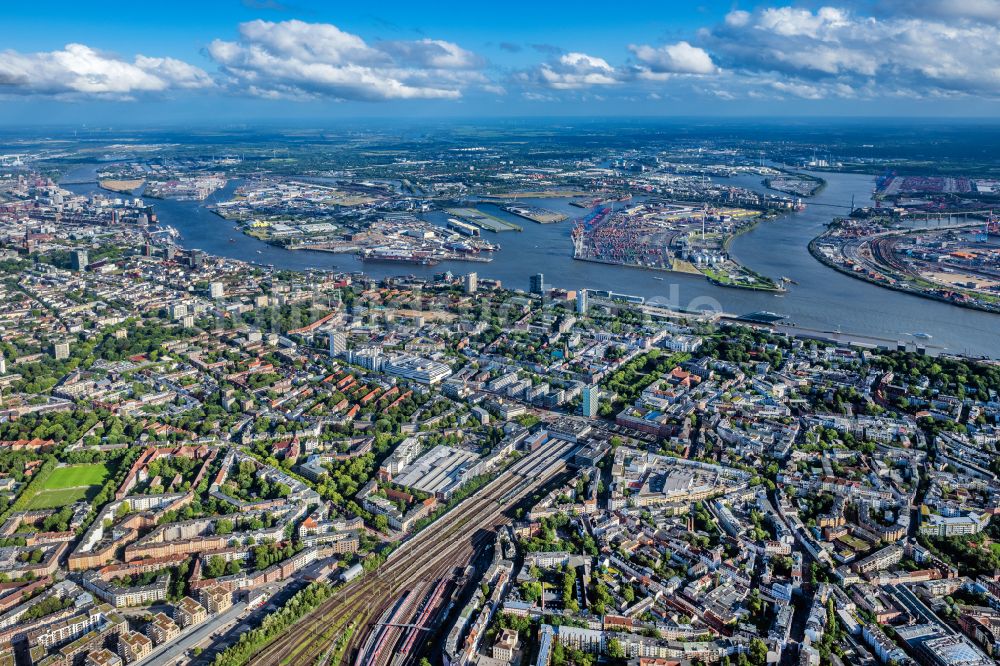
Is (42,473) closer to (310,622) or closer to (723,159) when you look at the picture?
(310,622)

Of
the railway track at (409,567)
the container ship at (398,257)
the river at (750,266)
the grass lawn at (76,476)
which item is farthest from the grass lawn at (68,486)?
the container ship at (398,257)

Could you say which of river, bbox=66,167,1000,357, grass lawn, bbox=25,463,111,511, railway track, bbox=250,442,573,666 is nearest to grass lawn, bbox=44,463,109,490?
grass lawn, bbox=25,463,111,511

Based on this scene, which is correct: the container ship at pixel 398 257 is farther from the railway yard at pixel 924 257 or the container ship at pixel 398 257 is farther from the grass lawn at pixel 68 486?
the grass lawn at pixel 68 486

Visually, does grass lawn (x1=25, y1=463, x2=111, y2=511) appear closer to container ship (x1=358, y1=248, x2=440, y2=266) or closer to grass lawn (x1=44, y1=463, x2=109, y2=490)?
grass lawn (x1=44, y1=463, x2=109, y2=490)

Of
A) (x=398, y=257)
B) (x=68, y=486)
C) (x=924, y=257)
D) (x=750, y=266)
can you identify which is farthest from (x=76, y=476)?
(x=924, y=257)

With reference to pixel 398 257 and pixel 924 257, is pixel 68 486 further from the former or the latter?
pixel 924 257

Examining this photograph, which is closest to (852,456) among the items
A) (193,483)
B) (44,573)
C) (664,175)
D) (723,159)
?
(193,483)
